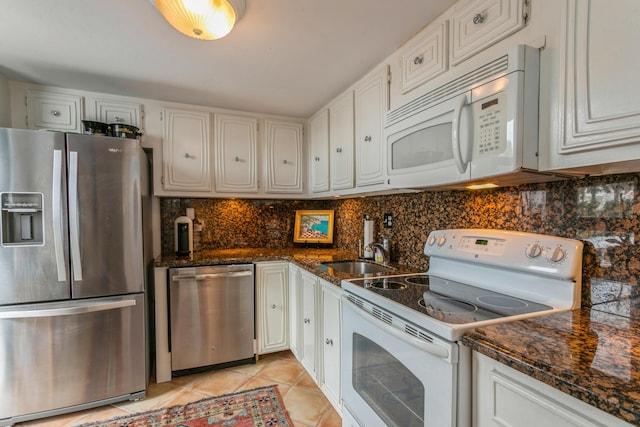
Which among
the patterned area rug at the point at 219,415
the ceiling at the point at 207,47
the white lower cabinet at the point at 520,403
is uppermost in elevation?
the ceiling at the point at 207,47

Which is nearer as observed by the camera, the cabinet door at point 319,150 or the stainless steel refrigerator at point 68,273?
the stainless steel refrigerator at point 68,273

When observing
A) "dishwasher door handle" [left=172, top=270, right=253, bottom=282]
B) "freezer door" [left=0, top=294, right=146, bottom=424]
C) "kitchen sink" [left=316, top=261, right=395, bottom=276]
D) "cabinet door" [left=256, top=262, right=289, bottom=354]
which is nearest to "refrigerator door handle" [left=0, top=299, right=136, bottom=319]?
"freezer door" [left=0, top=294, right=146, bottom=424]

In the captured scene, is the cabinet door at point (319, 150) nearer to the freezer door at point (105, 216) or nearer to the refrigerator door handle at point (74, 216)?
the freezer door at point (105, 216)

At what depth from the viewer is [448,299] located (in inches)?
49.1

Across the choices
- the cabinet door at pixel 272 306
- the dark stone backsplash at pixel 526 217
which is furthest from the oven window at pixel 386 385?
the cabinet door at pixel 272 306

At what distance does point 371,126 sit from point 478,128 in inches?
35.7

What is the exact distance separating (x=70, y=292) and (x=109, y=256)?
0.98 feet

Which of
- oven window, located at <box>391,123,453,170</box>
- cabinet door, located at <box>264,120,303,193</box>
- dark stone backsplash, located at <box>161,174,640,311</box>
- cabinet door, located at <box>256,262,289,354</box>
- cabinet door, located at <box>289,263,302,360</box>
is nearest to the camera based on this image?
dark stone backsplash, located at <box>161,174,640,311</box>

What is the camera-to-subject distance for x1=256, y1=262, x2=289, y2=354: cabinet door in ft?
8.46

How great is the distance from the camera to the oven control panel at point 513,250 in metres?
1.09

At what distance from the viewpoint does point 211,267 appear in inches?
94.0

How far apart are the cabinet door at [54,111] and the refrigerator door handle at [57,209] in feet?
1.89

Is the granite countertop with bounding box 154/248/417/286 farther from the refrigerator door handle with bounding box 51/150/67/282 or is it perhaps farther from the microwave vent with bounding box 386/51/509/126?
the microwave vent with bounding box 386/51/509/126

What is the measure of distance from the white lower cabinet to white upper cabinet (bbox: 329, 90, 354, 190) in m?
1.51
